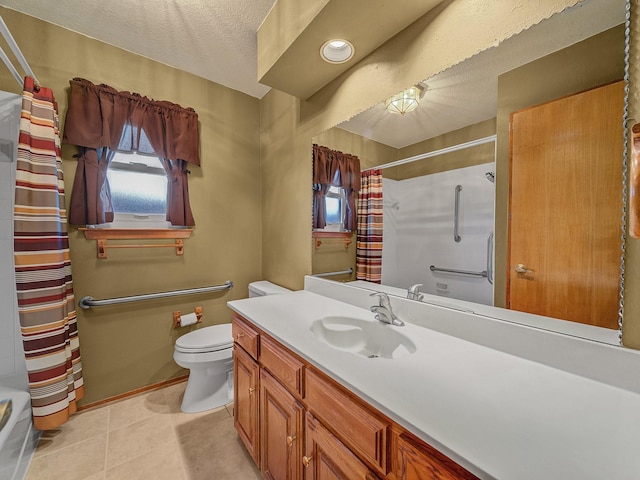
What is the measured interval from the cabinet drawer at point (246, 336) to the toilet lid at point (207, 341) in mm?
411

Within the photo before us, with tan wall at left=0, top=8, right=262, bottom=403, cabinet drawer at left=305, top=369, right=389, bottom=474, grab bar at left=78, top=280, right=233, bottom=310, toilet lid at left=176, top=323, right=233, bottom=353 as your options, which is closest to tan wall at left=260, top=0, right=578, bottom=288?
tan wall at left=0, top=8, right=262, bottom=403

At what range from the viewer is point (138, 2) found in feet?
4.78

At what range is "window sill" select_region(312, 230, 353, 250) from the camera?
1.62m

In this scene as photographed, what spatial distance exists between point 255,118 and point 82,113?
1250 millimetres

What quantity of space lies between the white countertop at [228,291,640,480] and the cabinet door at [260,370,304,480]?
0.85 ft

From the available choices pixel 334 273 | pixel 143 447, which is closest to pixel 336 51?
pixel 334 273

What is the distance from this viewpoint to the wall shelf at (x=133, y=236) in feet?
5.78

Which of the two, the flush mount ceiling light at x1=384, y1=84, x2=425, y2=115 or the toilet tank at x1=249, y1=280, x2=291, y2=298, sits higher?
the flush mount ceiling light at x1=384, y1=84, x2=425, y2=115

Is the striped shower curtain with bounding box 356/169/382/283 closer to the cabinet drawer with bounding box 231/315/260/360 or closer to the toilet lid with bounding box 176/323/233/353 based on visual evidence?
the cabinet drawer with bounding box 231/315/260/360

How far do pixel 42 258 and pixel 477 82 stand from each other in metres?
2.35

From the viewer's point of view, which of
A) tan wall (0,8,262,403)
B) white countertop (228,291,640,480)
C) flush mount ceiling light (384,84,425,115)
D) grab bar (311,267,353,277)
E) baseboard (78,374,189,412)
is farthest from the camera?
baseboard (78,374,189,412)

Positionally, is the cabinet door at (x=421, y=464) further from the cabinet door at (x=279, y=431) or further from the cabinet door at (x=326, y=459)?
the cabinet door at (x=279, y=431)


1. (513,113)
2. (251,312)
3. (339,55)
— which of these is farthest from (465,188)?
(251,312)

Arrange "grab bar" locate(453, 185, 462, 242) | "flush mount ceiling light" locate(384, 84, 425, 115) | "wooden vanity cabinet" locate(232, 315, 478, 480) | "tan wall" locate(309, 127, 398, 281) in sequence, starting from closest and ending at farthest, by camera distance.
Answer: "wooden vanity cabinet" locate(232, 315, 478, 480), "grab bar" locate(453, 185, 462, 242), "flush mount ceiling light" locate(384, 84, 425, 115), "tan wall" locate(309, 127, 398, 281)
